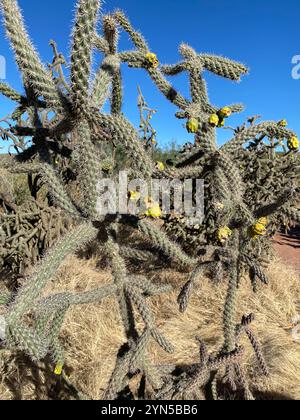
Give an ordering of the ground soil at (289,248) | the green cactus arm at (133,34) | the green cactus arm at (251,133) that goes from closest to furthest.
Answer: the green cactus arm at (251,133) < the green cactus arm at (133,34) < the ground soil at (289,248)

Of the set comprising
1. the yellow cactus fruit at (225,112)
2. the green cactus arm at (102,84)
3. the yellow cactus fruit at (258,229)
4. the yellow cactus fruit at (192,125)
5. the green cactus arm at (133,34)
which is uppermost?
the green cactus arm at (133,34)

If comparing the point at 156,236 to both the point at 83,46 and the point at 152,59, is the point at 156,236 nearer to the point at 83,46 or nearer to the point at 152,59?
the point at 83,46

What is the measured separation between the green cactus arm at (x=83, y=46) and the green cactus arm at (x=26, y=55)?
0.10 meters

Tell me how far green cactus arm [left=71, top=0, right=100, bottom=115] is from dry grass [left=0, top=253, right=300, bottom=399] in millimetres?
2102

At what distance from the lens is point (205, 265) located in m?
1.97

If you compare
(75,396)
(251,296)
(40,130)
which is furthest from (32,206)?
(40,130)

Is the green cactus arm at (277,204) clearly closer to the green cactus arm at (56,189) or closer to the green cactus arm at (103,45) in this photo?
the green cactus arm at (56,189)

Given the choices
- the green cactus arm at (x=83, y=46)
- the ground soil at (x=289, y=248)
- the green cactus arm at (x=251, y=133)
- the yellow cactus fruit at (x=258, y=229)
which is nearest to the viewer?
the green cactus arm at (x=83, y=46)

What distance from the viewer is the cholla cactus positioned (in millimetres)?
1249

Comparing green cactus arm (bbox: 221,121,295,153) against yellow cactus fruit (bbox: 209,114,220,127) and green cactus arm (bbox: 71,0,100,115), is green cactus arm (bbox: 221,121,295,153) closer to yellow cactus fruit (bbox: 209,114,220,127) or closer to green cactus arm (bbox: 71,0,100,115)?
yellow cactus fruit (bbox: 209,114,220,127)

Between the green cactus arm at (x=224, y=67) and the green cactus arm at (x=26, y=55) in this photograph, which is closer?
the green cactus arm at (x=26, y=55)

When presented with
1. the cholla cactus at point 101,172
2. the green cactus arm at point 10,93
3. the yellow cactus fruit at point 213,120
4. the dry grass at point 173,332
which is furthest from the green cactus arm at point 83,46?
the dry grass at point 173,332

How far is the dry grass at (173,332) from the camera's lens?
270 cm

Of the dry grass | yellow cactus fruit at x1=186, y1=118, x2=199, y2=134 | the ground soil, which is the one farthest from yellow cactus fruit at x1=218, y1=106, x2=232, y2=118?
the ground soil
